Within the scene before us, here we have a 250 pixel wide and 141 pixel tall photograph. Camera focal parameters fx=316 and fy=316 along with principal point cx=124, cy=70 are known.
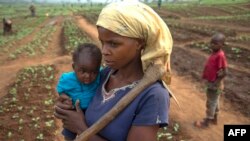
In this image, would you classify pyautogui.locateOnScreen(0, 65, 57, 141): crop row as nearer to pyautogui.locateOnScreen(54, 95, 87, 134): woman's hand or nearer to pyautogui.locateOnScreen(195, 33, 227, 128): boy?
pyautogui.locateOnScreen(195, 33, 227, 128): boy

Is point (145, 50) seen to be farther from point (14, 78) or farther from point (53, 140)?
point (14, 78)

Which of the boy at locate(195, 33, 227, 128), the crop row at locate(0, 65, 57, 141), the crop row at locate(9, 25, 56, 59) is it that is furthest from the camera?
the crop row at locate(9, 25, 56, 59)

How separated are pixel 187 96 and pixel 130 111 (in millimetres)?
6362

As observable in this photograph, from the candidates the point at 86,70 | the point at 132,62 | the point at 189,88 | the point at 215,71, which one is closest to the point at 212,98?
the point at 215,71

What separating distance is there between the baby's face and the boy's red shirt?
148 inches

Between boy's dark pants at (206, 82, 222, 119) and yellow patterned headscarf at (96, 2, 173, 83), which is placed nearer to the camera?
yellow patterned headscarf at (96, 2, 173, 83)

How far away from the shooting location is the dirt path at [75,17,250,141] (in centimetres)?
593

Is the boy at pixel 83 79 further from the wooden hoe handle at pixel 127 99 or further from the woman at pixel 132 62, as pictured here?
the wooden hoe handle at pixel 127 99

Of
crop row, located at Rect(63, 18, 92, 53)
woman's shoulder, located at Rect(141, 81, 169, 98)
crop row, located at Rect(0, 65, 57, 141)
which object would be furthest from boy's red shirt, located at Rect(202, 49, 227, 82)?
crop row, located at Rect(63, 18, 92, 53)

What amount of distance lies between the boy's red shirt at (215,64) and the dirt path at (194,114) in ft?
3.50

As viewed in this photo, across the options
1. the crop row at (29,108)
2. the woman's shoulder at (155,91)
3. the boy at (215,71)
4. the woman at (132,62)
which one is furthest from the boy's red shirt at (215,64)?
the woman's shoulder at (155,91)

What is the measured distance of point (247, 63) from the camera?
1032 cm

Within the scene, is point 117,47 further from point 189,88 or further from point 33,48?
point 33,48

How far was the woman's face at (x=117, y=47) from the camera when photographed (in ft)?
5.69
